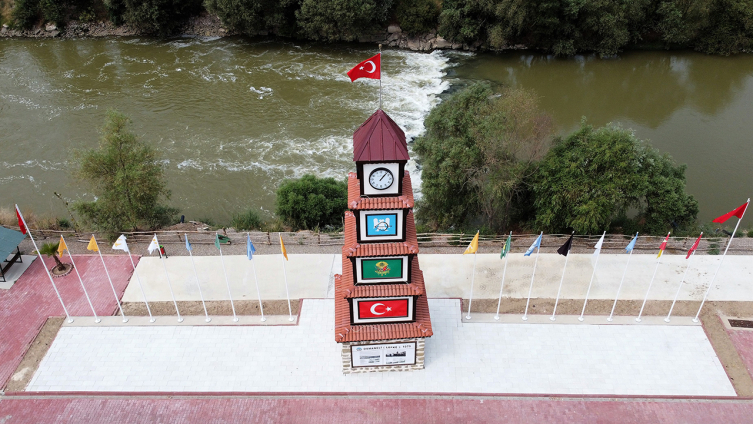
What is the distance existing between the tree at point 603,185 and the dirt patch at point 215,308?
14563 mm

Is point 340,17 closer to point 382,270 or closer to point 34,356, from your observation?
point 382,270

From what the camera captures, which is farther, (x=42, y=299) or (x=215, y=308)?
(x=42, y=299)

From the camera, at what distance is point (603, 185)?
27.3 m

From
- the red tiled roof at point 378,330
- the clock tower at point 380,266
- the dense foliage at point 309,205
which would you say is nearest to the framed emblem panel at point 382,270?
the clock tower at point 380,266

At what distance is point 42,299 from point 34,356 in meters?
3.65

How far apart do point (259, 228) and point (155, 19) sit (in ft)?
121

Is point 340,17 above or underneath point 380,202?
above

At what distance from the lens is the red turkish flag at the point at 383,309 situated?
19.7 meters

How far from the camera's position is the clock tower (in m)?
16.2

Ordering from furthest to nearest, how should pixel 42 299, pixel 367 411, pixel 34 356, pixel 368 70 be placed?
pixel 42 299 < pixel 34 356 < pixel 367 411 < pixel 368 70

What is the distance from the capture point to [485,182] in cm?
2909

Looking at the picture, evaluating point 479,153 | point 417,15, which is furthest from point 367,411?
point 417,15

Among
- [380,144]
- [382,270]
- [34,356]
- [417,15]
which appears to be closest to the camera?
[380,144]

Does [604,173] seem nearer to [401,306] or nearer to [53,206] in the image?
[401,306]
